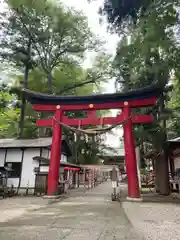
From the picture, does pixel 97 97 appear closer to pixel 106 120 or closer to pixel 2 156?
pixel 106 120

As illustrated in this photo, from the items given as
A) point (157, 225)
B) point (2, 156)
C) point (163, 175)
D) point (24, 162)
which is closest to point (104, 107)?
point (163, 175)

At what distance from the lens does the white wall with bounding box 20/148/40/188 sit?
14.0m

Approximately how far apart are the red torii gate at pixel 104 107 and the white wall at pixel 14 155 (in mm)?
4524

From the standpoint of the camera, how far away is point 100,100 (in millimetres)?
11312

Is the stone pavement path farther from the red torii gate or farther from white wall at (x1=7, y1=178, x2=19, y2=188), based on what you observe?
white wall at (x1=7, y1=178, x2=19, y2=188)

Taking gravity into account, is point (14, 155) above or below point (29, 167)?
above

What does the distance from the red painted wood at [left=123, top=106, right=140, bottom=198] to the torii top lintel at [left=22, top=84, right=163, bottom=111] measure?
65 centimetres

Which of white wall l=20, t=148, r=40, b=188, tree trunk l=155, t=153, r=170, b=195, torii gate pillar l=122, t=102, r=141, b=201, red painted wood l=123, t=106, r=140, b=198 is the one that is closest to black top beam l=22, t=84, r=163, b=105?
torii gate pillar l=122, t=102, r=141, b=201

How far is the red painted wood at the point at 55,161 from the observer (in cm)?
1055

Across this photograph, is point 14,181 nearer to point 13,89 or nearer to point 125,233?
point 13,89

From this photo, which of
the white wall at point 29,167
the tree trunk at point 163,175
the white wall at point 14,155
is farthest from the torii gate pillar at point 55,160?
the tree trunk at point 163,175

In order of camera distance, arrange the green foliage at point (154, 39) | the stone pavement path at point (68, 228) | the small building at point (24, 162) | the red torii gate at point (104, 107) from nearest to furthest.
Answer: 1. the stone pavement path at point (68, 228)
2. the green foliage at point (154, 39)
3. the red torii gate at point (104, 107)
4. the small building at point (24, 162)

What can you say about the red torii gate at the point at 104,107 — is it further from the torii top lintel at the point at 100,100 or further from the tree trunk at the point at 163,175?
the tree trunk at the point at 163,175

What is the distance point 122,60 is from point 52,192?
7686 mm
